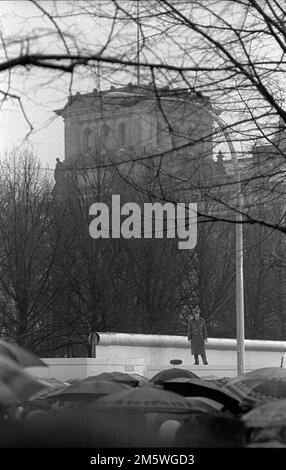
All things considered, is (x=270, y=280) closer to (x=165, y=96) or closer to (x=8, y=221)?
(x=8, y=221)

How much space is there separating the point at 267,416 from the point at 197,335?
14.7 m

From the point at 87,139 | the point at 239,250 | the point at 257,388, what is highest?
the point at 87,139

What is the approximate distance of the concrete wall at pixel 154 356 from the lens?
16.3 meters

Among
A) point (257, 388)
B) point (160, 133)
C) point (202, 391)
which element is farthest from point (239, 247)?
point (160, 133)

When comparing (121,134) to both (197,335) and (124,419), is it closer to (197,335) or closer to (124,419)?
(124,419)

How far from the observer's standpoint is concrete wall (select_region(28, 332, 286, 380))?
16.3 m

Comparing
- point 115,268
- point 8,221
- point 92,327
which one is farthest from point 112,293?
point 92,327

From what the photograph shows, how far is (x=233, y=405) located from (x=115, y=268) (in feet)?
18.7

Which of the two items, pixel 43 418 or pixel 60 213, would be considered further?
pixel 60 213

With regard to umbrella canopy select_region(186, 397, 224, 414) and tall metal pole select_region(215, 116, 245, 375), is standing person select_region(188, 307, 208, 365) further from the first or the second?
umbrella canopy select_region(186, 397, 224, 414)

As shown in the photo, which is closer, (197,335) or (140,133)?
(140,133)

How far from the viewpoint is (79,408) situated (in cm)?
571

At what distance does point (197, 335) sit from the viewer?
66.3ft

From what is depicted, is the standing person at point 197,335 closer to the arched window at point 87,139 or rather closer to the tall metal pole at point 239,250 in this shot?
the tall metal pole at point 239,250
